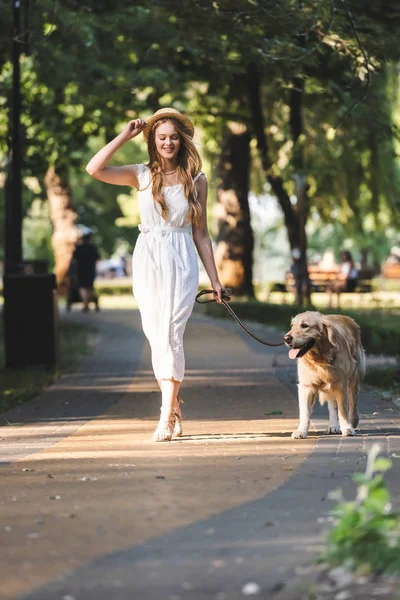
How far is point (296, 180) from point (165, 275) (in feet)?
57.2

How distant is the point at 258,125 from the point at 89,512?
66.5ft

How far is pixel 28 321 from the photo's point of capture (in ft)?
54.2

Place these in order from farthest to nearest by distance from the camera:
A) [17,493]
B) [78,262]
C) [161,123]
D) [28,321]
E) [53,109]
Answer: [78,262] < [53,109] < [28,321] < [161,123] < [17,493]

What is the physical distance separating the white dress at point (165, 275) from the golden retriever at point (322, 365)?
800 mm

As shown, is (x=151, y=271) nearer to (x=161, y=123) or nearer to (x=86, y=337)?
(x=161, y=123)

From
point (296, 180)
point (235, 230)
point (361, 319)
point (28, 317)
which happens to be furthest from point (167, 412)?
point (235, 230)

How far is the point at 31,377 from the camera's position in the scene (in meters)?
Result: 15.4

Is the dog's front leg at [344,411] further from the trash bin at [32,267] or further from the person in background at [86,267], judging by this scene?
the person in background at [86,267]

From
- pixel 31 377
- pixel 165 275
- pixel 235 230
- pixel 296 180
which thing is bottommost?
pixel 31 377

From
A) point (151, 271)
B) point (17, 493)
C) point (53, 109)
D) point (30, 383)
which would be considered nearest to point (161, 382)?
point (151, 271)

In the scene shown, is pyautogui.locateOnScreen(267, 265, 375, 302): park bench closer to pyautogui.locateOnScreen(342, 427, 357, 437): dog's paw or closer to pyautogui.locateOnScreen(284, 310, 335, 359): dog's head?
pyautogui.locateOnScreen(342, 427, 357, 437): dog's paw

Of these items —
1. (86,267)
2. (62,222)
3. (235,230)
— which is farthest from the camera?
(62,222)

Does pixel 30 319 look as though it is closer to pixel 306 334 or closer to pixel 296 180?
pixel 306 334

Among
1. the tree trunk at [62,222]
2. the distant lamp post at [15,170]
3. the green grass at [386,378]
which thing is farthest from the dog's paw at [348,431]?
the tree trunk at [62,222]
